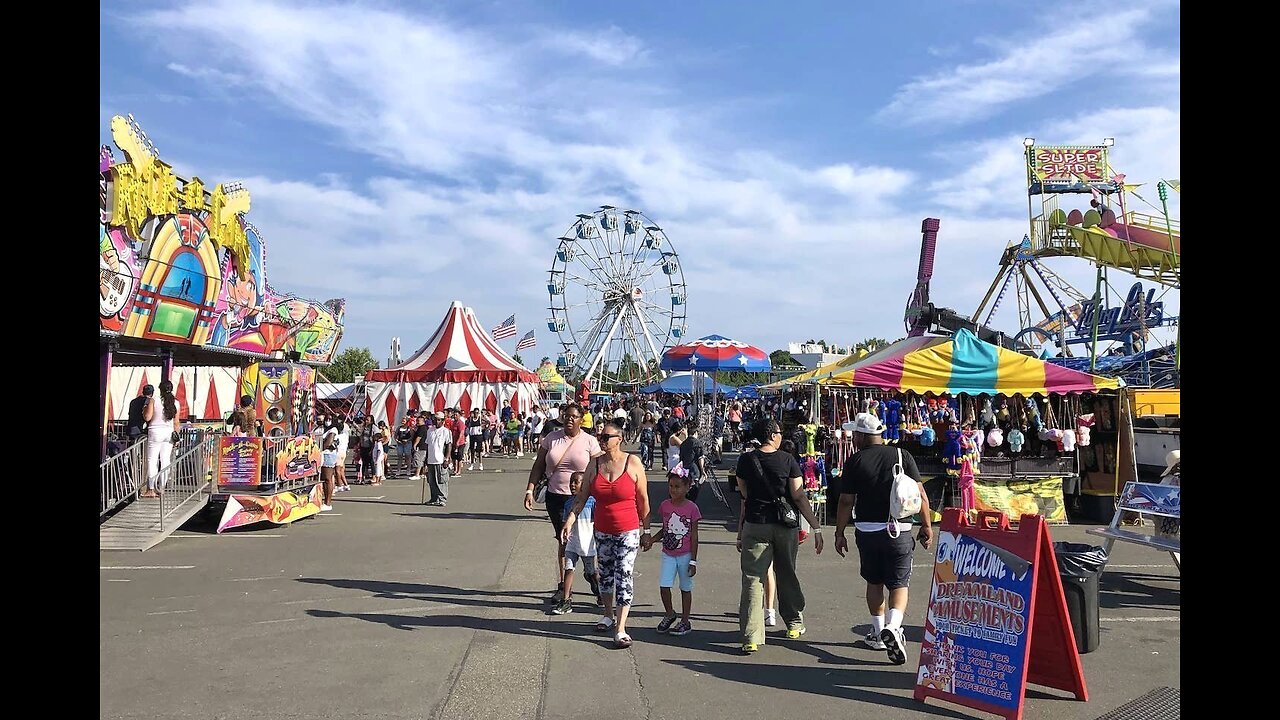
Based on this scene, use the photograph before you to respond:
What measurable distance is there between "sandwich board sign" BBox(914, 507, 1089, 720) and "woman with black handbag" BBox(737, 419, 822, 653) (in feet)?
3.72

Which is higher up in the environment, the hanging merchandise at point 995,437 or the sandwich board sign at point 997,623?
the hanging merchandise at point 995,437

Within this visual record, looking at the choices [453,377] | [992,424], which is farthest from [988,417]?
[453,377]

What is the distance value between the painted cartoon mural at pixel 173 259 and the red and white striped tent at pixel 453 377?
1069 centimetres

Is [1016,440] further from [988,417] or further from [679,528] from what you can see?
[679,528]

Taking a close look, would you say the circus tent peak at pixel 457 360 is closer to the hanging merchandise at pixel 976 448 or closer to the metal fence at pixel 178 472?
the metal fence at pixel 178 472

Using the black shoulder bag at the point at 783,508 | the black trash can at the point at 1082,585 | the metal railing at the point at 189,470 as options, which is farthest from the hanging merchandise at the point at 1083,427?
the metal railing at the point at 189,470

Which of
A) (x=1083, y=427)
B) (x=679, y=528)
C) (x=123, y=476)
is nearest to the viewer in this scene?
(x=679, y=528)

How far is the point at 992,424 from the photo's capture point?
12742 millimetres

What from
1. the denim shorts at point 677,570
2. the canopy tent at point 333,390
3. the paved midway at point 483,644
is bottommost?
the paved midway at point 483,644

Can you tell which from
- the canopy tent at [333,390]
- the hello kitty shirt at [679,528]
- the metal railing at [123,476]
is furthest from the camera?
the canopy tent at [333,390]

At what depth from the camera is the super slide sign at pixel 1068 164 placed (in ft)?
118

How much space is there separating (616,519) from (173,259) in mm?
8435
